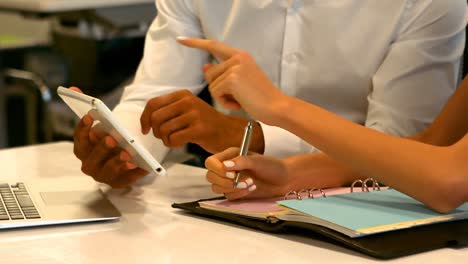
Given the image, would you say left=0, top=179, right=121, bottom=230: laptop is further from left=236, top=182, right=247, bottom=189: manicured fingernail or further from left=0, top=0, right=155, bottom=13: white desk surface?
left=0, top=0, right=155, bottom=13: white desk surface

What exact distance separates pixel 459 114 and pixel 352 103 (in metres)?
0.29

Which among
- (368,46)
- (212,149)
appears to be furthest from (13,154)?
(368,46)

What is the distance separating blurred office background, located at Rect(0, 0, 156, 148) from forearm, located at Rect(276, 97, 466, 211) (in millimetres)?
1669

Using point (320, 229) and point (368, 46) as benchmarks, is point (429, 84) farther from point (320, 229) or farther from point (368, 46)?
point (320, 229)

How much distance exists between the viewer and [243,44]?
1729 millimetres

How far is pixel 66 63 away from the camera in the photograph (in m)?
3.26

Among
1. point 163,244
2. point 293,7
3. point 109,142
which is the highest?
point 293,7

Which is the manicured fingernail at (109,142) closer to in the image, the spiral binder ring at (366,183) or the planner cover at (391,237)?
the planner cover at (391,237)

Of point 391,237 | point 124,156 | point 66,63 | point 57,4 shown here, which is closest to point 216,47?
point 124,156

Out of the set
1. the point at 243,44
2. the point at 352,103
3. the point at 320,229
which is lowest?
the point at 320,229

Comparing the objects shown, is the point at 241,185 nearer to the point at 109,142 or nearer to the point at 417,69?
the point at 109,142

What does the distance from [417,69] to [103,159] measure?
2.01 ft

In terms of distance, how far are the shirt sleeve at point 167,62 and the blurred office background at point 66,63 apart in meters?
1.15

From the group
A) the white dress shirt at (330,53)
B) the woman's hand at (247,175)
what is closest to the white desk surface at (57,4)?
the white dress shirt at (330,53)
